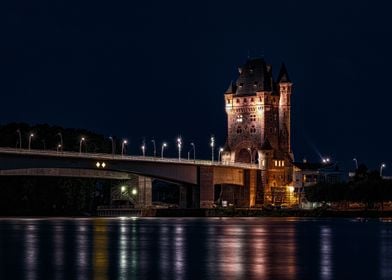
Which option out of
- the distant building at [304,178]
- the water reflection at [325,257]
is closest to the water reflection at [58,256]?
the water reflection at [325,257]

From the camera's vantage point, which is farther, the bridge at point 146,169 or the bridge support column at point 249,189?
the bridge support column at point 249,189

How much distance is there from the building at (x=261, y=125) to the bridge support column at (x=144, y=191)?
2546 centimetres

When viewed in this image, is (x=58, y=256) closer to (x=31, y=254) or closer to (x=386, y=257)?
(x=31, y=254)

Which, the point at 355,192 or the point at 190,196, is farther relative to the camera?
the point at 190,196

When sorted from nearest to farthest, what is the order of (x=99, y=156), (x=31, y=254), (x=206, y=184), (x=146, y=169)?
1. (x=31, y=254)
2. (x=99, y=156)
3. (x=146, y=169)
4. (x=206, y=184)

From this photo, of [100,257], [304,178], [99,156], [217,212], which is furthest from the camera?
[304,178]

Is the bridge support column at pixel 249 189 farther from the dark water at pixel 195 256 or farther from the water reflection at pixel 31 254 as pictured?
the water reflection at pixel 31 254

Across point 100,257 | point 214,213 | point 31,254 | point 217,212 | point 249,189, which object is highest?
point 249,189

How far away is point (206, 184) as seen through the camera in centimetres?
16450

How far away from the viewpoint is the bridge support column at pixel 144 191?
167775 millimetres

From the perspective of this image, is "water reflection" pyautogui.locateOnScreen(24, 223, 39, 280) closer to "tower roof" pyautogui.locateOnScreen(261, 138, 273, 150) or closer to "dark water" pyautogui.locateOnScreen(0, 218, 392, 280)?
"dark water" pyautogui.locateOnScreen(0, 218, 392, 280)

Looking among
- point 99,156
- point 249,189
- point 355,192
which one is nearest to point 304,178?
point 249,189

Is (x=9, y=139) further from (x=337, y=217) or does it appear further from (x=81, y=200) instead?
(x=337, y=217)

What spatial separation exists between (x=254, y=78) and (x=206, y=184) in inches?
1433
